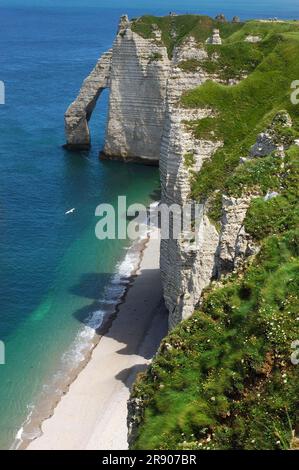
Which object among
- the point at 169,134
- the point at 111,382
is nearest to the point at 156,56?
the point at 169,134

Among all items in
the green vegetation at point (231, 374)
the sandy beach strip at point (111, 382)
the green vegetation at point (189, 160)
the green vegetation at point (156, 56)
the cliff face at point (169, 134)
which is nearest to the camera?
the green vegetation at point (231, 374)

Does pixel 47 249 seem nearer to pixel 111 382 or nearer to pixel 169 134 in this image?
pixel 111 382

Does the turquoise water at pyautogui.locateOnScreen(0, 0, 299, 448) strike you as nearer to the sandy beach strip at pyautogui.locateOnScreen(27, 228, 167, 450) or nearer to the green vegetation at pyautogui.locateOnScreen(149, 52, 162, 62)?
the sandy beach strip at pyautogui.locateOnScreen(27, 228, 167, 450)

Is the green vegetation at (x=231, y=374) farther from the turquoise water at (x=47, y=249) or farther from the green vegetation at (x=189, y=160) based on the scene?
the turquoise water at (x=47, y=249)

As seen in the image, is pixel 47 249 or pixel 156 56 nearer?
pixel 47 249

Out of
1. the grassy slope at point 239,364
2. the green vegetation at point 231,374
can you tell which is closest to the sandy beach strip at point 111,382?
the grassy slope at point 239,364

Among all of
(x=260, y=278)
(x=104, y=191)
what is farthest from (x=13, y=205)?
(x=260, y=278)

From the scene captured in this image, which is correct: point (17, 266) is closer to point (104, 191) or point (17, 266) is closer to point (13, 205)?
point (13, 205)

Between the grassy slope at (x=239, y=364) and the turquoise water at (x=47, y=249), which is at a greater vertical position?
the grassy slope at (x=239, y=364)
